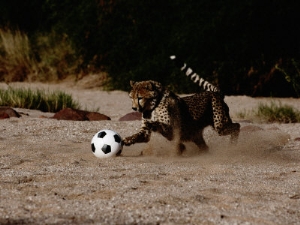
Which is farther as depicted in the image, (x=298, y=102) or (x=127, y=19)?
(x=127, y=19)

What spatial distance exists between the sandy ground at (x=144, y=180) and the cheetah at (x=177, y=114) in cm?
17

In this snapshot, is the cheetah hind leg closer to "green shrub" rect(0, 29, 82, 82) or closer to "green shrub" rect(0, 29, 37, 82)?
"green shrub" rect(0, 29, 82, 82)

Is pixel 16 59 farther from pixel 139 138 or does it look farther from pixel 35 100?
pixel 139 138

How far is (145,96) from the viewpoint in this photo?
7555 mm

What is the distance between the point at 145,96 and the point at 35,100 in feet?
15.4

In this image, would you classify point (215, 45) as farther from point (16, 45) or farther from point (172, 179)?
point (172, 179)

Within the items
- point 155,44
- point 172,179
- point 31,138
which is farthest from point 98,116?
point 155,44

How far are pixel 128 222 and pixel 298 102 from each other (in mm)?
11210

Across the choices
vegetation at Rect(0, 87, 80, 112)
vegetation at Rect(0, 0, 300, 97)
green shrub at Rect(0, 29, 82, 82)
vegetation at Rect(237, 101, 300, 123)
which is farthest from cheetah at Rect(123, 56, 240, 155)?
green shrub at Rect(0, 29, 82, 82)

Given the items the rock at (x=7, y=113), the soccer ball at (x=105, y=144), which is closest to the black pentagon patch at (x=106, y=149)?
the soccer ball at (x=105, y=144)

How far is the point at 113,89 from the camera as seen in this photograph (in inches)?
671

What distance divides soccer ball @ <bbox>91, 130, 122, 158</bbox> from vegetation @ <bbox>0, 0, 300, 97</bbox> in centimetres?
779

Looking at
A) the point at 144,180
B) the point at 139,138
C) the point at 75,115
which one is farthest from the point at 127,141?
the point at 75,115

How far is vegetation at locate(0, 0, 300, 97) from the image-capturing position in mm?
15367
